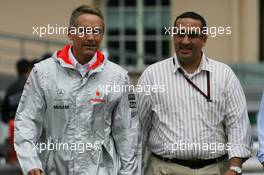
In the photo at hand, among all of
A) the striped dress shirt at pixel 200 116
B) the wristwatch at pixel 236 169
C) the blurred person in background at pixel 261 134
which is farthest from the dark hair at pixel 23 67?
the blurred person in background at pixel 261 134

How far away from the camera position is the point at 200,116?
7023 millimetres

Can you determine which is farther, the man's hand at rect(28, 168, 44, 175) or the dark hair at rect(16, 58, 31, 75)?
the dark hair at rect(16, 58, 31, 75)

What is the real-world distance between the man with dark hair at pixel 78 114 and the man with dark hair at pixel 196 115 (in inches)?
15.0

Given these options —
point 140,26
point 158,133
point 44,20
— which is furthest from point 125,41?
point 158,133

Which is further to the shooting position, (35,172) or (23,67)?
(23,67)

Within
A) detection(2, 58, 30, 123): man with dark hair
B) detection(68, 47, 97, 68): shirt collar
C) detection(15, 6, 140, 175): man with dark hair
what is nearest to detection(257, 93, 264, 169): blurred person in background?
detection(15, 6, 140, 175): man with dark hair

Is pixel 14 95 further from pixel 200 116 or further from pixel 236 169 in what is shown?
pixel 236 169

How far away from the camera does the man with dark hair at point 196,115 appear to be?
7.00 meters

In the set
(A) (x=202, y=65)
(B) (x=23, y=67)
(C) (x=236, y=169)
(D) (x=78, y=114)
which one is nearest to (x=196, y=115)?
(A) (x=202, y=65)

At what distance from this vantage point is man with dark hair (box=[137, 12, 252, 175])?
7.00 metres

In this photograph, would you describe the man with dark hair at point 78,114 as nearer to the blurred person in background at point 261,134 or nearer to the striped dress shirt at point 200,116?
the striped dress shirt at point 200,116

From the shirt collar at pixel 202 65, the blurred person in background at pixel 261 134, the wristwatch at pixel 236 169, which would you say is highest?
the shirt collar at pixel 202 65

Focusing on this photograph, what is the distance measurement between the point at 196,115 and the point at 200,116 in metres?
0.03

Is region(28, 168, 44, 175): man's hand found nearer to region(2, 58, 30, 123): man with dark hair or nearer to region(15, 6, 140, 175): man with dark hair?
region(15, 6, 140, 175): man with dark hair
